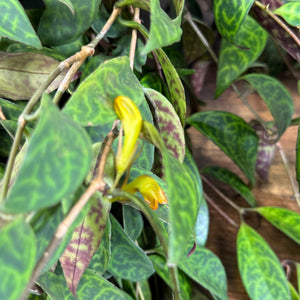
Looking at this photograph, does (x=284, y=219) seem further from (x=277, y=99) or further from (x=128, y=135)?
(x=128, y=135)

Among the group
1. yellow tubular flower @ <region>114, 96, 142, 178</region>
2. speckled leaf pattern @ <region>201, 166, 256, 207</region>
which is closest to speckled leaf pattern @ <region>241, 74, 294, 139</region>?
speckled leaf pattern @ <region>201, 166, 256, 207</region>

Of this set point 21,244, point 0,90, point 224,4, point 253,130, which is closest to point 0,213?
point 21,244

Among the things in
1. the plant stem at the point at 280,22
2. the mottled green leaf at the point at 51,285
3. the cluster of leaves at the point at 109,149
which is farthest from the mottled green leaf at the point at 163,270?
the plant stem at the point at 280,22

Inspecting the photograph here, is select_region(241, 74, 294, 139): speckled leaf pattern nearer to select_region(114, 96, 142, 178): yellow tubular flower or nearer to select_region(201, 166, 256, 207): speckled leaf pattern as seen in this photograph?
select_region(201, 166, 256, 207): speckled leaf pattern

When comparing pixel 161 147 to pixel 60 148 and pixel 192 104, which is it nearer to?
pixel 60 148

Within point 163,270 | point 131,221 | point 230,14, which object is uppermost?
point 230,14

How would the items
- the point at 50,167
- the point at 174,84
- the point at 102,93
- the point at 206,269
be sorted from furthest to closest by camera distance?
the point at 206,269 < the point at 174,84 < the point at 102,93 < the point at 50,167

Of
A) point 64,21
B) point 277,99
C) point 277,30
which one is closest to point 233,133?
point 277,99
